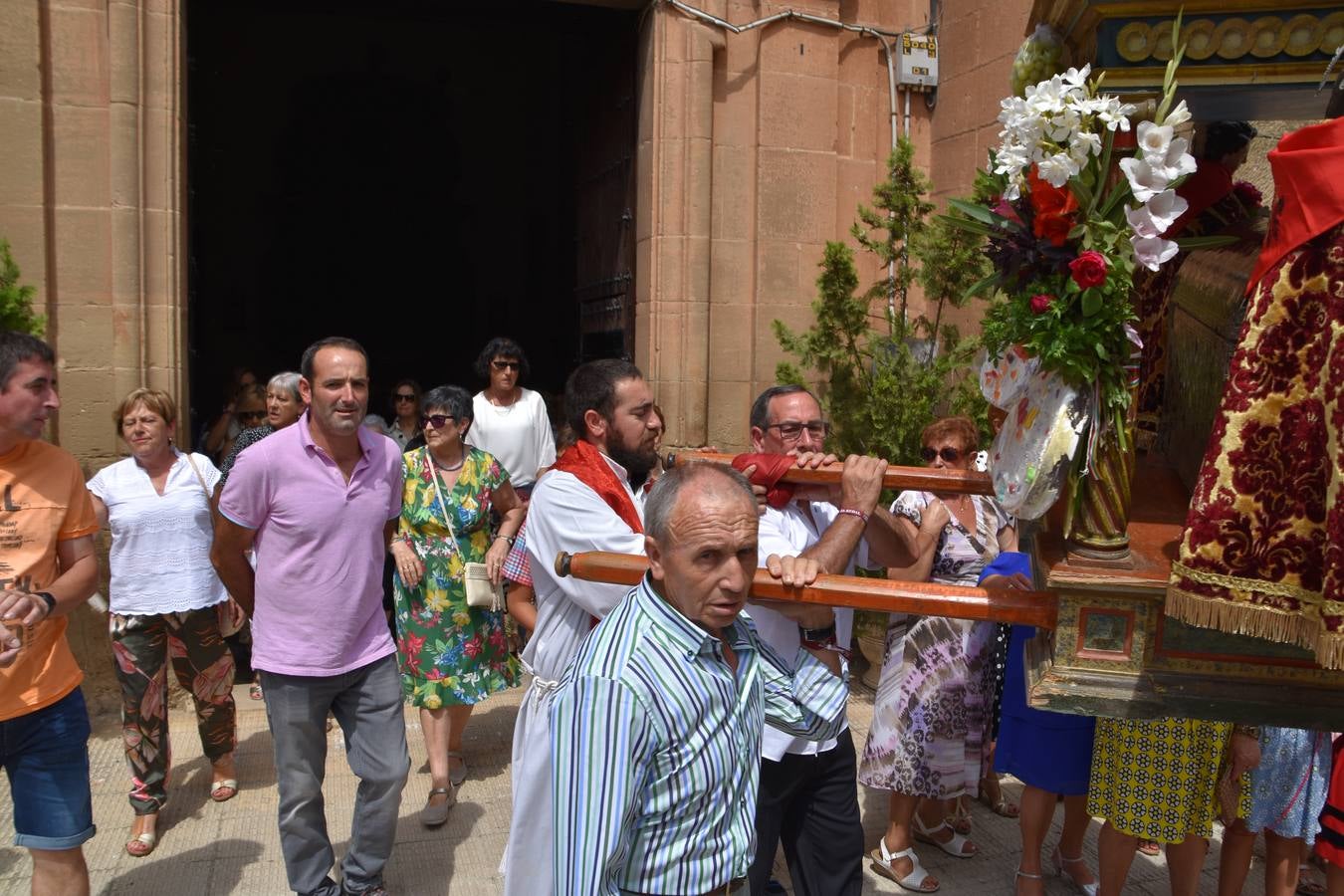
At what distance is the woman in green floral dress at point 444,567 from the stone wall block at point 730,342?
8.42 feet

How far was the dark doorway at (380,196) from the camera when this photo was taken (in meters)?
13.2

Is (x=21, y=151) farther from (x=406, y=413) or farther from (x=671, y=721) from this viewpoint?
(x=671, y=721)

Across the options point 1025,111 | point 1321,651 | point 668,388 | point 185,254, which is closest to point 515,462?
point 668,388

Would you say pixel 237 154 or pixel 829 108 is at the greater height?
pixel 237 154

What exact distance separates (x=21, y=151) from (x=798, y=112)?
468 cm

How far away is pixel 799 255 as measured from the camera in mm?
7449

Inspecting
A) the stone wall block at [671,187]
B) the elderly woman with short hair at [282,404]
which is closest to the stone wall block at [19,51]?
the elderly woman with short hair at [282,404]

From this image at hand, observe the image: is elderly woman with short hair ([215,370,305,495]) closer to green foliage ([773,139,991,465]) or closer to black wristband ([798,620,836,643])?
green foliage ([773,139,991,465])

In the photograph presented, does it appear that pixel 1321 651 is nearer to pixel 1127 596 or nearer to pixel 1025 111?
pixel 1127 596

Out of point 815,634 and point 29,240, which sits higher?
point 29,240

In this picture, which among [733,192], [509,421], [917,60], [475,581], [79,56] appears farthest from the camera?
[917,60]

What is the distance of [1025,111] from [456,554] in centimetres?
353

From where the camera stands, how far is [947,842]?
467 centimetres

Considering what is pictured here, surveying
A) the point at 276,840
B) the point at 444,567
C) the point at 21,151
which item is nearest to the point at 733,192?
the point at 444,567
